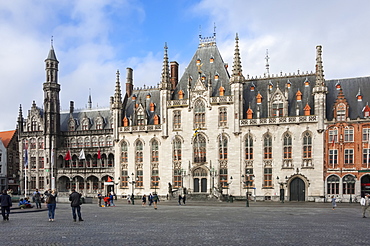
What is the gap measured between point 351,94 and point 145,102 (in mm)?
33950

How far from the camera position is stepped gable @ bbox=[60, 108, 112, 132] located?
83.4 metres

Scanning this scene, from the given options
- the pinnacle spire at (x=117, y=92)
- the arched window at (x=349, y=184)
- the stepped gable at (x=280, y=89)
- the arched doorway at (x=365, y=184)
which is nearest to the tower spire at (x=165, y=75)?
the pinnacle spire at (x=117, y=92)

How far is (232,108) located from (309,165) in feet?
48.2

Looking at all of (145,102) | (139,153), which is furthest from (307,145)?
(145,102)

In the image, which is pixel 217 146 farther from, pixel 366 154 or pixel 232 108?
pixel 366 154

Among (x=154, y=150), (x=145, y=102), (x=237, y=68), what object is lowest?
(x=154, y=150)

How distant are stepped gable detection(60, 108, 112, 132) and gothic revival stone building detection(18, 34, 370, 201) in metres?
0.59

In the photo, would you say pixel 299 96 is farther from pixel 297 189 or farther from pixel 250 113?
pixel 297 189

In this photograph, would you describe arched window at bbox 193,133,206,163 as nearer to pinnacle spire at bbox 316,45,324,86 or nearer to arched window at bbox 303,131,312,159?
arched window at bbox 303,131,312,159

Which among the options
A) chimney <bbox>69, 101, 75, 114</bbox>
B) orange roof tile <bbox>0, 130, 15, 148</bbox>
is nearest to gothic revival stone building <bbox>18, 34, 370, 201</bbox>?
chimney <bbox>69, 101, 75, 114</bbox>

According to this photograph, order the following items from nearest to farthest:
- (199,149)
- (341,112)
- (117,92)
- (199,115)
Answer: (341,112)
(199,149)
(199,115)
(117,92)

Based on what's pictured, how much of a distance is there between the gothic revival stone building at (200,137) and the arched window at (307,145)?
5.7 inches

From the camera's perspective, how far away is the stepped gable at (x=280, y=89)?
2559 inches

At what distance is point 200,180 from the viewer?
68.7m
